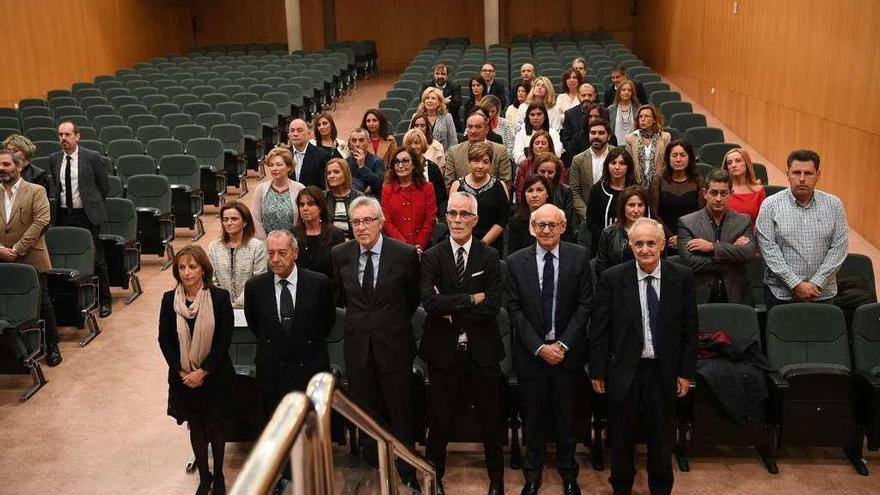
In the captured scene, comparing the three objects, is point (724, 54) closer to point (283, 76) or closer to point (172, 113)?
point (283, 76)

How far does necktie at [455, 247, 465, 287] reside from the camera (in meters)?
4.56

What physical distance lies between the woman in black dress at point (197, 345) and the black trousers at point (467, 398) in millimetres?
1111

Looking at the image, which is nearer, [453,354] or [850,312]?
[453,354]

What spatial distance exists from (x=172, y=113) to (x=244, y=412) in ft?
29.9

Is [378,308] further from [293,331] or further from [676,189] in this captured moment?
[676,189]

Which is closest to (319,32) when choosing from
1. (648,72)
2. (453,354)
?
(648,72)

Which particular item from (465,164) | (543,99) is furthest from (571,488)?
(543,99)

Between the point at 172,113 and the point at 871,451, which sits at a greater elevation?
the point at 172,113

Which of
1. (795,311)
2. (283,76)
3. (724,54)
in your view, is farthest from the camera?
(283,76)

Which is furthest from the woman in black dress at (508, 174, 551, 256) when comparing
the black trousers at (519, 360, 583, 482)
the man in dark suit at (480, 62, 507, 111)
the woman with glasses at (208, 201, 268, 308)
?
the man in dark suit at (480, 62, 507, 111)

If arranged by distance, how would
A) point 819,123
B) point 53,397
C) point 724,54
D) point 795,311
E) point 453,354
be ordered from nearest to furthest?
1. point 453,354
2. point 795,311
3. point 53,397
4. point 819,123
5. point 724,54

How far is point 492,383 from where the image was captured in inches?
182

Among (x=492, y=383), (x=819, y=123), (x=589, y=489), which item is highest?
(x=819, y=123)

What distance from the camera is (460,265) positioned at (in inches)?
181
